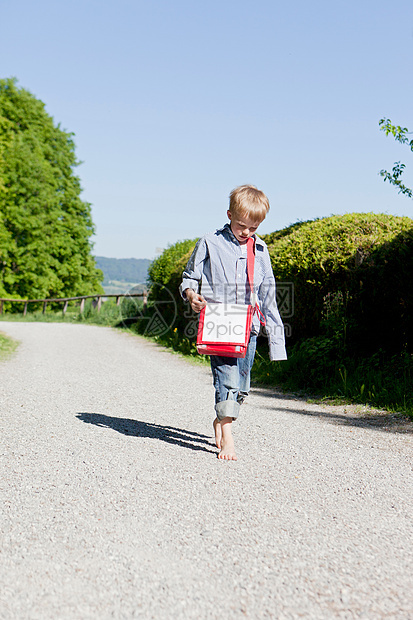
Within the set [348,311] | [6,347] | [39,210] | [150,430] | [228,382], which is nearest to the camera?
[228,382]

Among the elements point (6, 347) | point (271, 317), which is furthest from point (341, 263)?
point (6, 347)

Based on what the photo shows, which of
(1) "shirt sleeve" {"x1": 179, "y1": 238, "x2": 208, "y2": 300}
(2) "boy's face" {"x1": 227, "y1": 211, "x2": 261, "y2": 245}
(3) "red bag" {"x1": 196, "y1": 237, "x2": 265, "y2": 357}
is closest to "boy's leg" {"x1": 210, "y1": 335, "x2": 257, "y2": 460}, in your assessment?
(3) "red bag" {"x1": 196, "y1": 237, "x2": 265, "y2": 357}

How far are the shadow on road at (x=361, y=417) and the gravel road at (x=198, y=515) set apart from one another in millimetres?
43

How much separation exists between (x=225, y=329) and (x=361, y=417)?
8.49 feet

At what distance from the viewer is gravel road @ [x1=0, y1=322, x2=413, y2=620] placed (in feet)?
6.81

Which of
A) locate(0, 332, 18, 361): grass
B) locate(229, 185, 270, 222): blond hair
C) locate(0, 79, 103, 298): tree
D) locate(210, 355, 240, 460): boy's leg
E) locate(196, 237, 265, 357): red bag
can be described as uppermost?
locate(0, 79, 103, 298): tree

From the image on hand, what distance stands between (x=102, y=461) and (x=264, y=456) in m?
1.17

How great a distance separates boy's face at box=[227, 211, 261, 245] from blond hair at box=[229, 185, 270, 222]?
24mm

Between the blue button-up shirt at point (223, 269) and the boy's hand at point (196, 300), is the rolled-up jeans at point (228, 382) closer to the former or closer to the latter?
the blue button-up shirt at point (223, 269)

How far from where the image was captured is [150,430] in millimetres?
4703

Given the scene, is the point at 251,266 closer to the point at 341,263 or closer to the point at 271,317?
the point at 271,317

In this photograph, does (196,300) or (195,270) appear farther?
(195,270)

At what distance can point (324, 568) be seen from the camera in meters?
2.32

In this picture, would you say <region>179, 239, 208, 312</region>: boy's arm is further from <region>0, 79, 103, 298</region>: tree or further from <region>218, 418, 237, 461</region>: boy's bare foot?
<region>0, 79, 103, 298</region>: tree
